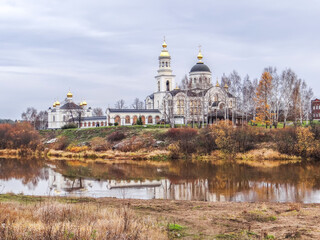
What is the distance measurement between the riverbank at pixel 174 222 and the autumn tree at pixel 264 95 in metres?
37.0

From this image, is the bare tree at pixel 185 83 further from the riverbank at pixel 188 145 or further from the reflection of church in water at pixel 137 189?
the reflection of church in water at pixel 137 189

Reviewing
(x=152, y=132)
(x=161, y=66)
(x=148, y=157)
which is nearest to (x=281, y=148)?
(x=148, y=157)

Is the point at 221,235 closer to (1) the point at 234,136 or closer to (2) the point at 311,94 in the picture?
(1) the point at 234,136

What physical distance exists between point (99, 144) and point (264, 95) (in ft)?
72.0

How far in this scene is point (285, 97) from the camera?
50.6 m

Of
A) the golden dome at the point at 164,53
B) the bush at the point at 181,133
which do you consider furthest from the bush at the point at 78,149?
the golden dome at the point at 164,53

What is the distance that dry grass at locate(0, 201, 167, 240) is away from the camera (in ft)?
26.5

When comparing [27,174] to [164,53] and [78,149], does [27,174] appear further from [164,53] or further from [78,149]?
[164,53]

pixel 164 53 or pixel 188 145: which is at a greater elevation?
pixel 164 53

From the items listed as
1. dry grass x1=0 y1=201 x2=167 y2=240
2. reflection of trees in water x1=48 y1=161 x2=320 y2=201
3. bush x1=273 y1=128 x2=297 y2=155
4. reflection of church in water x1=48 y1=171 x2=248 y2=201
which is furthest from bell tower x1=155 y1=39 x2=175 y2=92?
dry grass x1=0 y1=201 x2=167 y2=240

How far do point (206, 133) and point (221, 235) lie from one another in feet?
112

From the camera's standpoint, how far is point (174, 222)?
11.0 m

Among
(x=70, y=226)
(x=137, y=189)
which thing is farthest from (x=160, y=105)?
(x=70, y=226)

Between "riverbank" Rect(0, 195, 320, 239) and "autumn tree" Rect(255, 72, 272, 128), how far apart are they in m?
37.0
